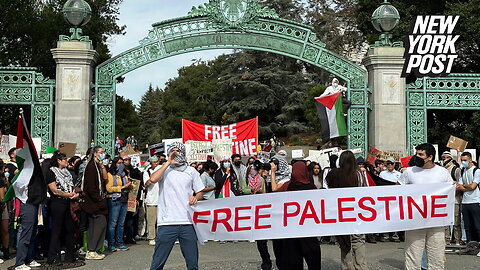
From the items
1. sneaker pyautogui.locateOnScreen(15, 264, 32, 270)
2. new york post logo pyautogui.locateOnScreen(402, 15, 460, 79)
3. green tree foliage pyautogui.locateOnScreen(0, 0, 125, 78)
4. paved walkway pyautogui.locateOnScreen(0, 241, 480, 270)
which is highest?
green tree foliage pyautogui.locateOnScreen(0, 0, 125, 78)

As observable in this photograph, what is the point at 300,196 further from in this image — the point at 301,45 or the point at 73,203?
the point at 301,45

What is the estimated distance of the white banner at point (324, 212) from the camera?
7.74 meters

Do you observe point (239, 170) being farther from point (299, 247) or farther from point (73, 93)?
point (73, 93)

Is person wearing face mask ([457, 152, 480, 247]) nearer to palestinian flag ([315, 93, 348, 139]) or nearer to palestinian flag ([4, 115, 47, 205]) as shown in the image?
palestinian flag ([315, 93, 348, 139])

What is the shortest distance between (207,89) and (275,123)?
598 inches

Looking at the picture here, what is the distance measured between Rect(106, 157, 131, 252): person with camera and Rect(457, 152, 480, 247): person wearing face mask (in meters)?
6.27

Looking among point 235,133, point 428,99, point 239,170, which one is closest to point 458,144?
point 428,99

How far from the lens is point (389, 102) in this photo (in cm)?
1675

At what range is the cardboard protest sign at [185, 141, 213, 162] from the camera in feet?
56.1

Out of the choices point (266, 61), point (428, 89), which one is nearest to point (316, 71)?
point (266, 61)

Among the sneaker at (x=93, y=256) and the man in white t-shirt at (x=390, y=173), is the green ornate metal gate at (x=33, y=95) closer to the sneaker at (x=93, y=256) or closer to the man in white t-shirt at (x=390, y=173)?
the sneaker at (x=93, y=256)

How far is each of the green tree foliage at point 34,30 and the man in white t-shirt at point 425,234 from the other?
20796mm

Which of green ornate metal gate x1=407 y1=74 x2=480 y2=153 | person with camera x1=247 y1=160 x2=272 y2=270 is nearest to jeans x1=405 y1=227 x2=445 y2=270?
person with camera x1=247 y1=160 x2=272 y2=270

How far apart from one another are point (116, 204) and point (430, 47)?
1059 centimetres
